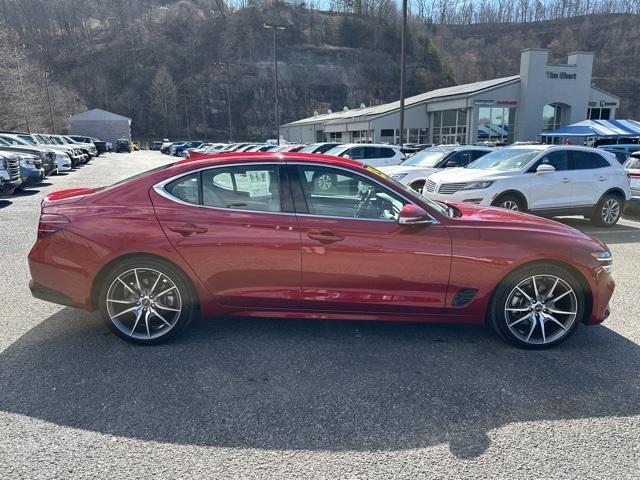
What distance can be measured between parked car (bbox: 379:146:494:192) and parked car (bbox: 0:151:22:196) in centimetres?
1011

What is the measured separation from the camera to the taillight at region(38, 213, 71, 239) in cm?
382

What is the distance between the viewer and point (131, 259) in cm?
378

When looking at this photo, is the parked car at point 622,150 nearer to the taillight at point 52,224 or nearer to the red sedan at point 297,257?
the red sedan at point 297,257

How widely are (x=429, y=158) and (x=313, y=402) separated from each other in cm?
1099

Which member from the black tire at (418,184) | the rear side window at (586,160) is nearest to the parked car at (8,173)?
the black tire at (418,184)

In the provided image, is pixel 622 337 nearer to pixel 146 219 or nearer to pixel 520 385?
pixel 520 385

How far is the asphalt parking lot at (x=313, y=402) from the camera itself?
2.55 m

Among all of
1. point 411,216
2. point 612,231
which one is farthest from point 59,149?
Answer: point 411,216

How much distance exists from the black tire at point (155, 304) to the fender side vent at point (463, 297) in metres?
2.20

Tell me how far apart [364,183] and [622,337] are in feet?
9.10

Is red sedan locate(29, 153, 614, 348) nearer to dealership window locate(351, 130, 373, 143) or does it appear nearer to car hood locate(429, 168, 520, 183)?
car hood locate(429, 168, 520, 183)

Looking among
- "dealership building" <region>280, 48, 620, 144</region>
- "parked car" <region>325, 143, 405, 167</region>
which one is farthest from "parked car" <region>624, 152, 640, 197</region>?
"dealership building" <region>280, 48, 620, 144</region>

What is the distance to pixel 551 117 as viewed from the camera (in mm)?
40094

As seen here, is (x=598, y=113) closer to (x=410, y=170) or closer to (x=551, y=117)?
(x=551, y=117)
